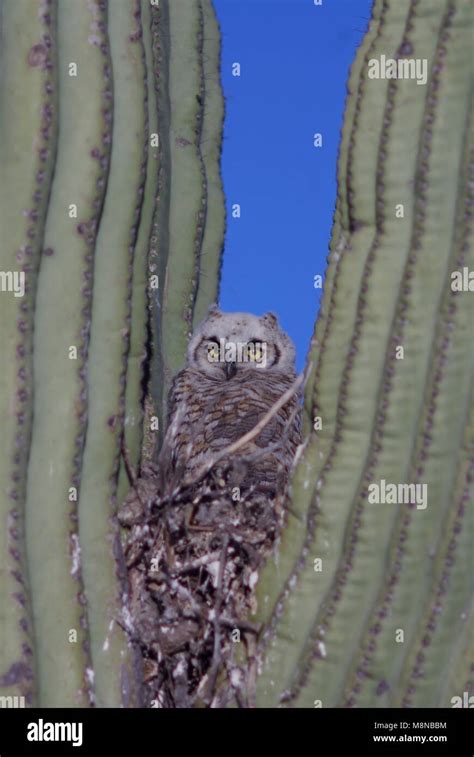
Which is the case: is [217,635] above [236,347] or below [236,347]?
below

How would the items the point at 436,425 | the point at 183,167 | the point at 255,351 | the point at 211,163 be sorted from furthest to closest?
the point at 255,351, the point at 211,163, the point at 183,167, the point at 436,425

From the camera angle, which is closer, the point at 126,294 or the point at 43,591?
the point at 43,591

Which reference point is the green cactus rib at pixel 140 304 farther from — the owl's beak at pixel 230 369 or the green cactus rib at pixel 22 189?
the owl's beak at pixel 230 369

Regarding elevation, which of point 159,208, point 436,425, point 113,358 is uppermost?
point 159,208

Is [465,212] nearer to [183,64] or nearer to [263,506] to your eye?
[263,506]

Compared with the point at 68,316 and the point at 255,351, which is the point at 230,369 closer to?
the point at 255,351

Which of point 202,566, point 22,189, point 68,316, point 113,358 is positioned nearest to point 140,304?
point 113,358

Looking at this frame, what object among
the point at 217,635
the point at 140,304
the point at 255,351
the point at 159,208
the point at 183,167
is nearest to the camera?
the point at 217,635

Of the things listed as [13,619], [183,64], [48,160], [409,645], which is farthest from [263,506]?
[183,64]

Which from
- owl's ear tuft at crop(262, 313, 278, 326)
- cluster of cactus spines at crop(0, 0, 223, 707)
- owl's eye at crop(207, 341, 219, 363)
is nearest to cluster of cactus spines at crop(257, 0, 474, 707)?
cluster of cactus spines at crop(0, 0, 223, 707)
